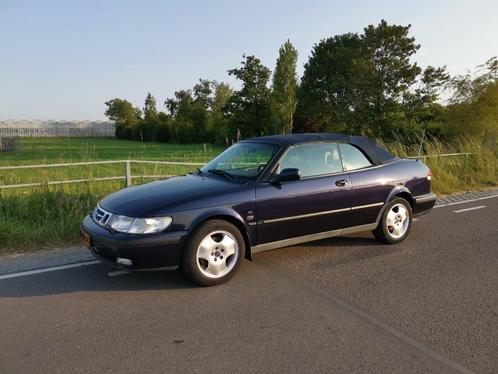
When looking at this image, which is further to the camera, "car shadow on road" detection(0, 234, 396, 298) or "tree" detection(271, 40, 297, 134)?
"tree" detection(271, 40, 297, 134)

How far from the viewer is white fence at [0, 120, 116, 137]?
91812 mm

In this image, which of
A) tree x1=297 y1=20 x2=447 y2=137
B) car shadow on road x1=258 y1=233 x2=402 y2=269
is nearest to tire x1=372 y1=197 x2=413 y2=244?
car shadow on road x1=258 y1=233 x2=402 y2=269

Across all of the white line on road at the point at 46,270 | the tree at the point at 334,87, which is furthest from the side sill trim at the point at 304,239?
the tree at the point at 334,87

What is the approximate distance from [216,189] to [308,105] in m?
46.8

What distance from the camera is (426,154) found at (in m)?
12.2

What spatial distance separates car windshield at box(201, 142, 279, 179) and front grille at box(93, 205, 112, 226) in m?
1.44

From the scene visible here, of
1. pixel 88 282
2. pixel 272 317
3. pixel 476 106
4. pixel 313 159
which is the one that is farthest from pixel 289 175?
pixel 476 106

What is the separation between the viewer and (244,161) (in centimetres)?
513

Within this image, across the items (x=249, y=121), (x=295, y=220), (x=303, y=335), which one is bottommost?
(x=303, y=335)

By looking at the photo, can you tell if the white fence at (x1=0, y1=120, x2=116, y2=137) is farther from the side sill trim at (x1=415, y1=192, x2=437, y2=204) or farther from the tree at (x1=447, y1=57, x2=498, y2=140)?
the side sill trim at (x1=415, y1=192, x2=437, y2=204)

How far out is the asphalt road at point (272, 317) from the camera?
281 cm

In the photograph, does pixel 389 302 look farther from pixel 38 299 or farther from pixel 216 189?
pixel 38 299

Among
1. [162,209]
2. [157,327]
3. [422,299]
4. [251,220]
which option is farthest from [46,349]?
[422,299]

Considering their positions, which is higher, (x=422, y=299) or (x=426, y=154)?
(x=426, y=154)
